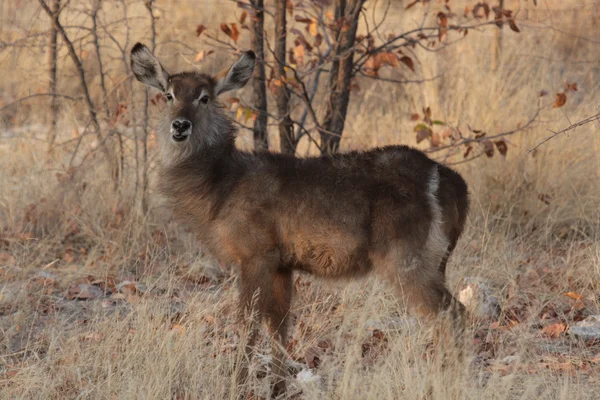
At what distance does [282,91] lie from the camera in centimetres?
780

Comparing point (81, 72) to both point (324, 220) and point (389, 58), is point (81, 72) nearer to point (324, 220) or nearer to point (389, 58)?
point (389, 58)

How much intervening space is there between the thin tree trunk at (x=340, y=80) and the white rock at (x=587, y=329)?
272 centimetres

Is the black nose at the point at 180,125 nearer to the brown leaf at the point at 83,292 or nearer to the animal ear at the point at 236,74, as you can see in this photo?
the animal ear at the point at 236,74

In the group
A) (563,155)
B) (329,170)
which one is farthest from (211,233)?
(563,155)

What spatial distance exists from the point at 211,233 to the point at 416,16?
1164cm

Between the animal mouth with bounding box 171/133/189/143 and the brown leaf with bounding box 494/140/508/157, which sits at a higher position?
the animal mouth with bounding box 171/133/189/143

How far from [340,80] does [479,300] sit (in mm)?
2688

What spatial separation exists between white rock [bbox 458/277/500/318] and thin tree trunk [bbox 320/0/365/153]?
6.56 ft

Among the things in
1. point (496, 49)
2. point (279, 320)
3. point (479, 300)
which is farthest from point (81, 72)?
point (496, 49)

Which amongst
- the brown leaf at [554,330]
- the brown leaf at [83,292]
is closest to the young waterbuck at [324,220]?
the brown leaf at [554,330]

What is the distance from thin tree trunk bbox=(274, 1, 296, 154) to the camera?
301 inches

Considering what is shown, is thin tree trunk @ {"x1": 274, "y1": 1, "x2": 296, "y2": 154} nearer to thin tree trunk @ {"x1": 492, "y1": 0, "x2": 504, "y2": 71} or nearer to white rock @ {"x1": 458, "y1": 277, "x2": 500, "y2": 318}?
white rock @ {"x1": 458, "y1": 277, "x2": 500, "y2": 318}

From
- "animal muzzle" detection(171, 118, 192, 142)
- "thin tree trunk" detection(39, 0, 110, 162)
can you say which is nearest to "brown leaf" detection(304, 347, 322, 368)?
"animal muzzle" detection(171, 118, 192, 142)

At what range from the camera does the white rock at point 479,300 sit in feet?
19.7
